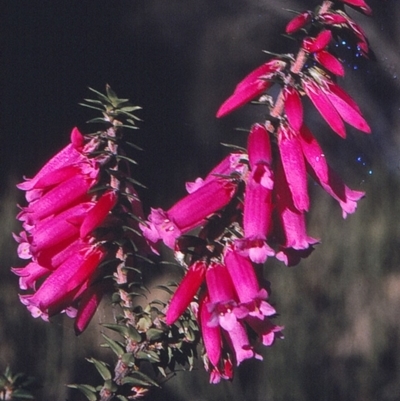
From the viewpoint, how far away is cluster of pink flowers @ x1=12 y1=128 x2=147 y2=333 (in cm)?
91

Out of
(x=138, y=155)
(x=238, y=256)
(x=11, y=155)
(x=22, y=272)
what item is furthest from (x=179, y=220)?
(x=11, y=155)

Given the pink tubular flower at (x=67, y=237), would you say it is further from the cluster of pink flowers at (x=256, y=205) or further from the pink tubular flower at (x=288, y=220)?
the pink tubular flower at (x=288, y=220)

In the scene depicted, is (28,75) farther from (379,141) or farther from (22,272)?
(22,272)

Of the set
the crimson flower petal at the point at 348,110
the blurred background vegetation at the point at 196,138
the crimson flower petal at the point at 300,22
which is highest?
the crimson flower petal at the point at 300,22

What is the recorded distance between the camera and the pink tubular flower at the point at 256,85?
88 cm

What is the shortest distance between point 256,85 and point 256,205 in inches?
5.2

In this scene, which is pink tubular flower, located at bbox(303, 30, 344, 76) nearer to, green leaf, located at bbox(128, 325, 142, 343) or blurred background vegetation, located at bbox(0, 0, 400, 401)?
green leaf, located at bbox(128, 325, 142, 343)

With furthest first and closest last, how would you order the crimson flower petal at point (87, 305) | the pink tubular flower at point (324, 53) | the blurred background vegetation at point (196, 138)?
the blurred background vegetation at point (196, 138) → the crimson flower petal at point (87, 305) → the pink tubular flower at point (324, 53)

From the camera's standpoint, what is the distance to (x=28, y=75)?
242 cm

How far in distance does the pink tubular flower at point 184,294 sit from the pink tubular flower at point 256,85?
18 cm

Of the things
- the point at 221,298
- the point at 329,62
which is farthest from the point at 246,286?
the point at 329,62

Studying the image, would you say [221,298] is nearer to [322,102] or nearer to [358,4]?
[322,102]

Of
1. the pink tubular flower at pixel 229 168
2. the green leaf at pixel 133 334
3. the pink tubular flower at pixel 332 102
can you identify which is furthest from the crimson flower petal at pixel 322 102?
the green leaf at pixel 133 334

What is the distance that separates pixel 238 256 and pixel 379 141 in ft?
5.72
